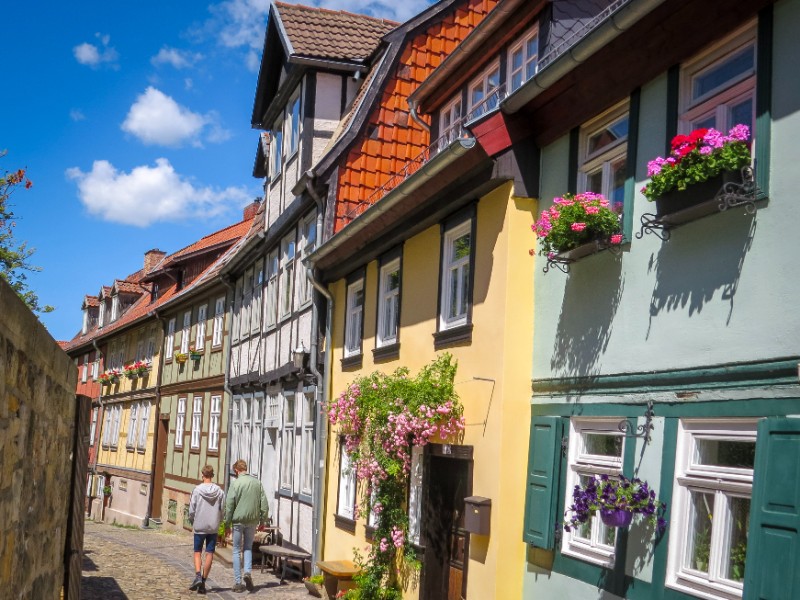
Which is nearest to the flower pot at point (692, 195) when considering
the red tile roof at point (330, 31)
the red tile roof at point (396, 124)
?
the red tile roof at point (396, 124)

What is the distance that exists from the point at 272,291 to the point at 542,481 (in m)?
12.5

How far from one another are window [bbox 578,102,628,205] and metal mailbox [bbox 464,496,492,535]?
292cm

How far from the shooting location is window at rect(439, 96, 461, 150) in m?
13.3

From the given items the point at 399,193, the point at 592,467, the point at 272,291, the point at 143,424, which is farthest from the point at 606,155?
the point at 143,424

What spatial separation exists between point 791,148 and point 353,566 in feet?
29.6

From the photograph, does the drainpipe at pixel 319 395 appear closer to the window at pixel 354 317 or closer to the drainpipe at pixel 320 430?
the drainpipe at pixel 320 430

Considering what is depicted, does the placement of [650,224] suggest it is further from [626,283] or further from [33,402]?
[33,402]

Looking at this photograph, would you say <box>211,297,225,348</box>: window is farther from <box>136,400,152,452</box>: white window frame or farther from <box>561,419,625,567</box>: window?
<box>561,419,625,567</box>: window

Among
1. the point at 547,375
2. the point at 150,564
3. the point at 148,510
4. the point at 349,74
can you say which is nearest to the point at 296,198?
the point at 349,74

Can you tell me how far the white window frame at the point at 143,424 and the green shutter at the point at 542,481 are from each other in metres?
24.2

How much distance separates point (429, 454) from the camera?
1130cm

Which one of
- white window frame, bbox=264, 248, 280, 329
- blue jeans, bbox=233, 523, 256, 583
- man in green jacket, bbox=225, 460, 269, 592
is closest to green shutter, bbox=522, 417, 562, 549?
man in green jacket, bbox=225, 460, 269, 592

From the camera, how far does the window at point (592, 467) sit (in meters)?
7.84

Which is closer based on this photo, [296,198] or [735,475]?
[735,475]
